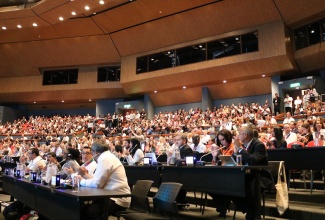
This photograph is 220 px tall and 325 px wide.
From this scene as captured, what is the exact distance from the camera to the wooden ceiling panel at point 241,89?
17188 mm

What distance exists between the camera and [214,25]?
52.7ft

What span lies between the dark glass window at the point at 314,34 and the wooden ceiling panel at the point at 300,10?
0.30m

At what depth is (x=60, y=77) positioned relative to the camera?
22734 millimetres

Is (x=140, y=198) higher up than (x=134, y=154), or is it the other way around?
(x=134, y=154)

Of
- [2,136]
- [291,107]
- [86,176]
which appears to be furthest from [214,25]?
[2,136]

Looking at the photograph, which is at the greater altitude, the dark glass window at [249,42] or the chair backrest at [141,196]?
the dark glass window at [249,42]

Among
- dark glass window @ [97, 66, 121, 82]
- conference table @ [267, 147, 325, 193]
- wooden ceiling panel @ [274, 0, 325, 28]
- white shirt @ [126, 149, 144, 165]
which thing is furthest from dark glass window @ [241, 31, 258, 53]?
conference table @ [267, 147, 325, 193]

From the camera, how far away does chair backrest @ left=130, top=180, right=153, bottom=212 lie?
4237 millimetres

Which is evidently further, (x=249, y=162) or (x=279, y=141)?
(x=279, y=141)

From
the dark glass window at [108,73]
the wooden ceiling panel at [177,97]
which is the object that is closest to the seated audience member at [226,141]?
the wooden ceiling panel at [177,97]

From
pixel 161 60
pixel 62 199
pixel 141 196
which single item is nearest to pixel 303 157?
pixel 141 196

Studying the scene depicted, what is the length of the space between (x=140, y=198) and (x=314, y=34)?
43.3 ft

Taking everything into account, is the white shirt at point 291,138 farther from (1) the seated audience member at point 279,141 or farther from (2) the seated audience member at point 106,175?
(2) the seated audience member at point 106,175

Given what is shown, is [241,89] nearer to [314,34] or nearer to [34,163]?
[314,34]
